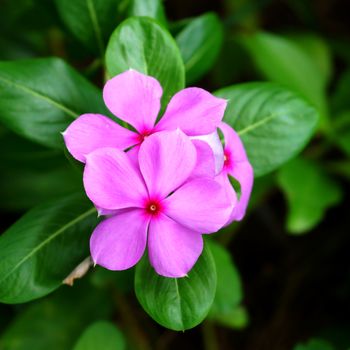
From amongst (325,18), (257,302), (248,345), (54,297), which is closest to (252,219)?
(257,302)

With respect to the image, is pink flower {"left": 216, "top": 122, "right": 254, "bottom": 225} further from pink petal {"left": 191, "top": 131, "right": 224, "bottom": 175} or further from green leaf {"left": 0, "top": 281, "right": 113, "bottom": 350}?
green leaf {"left": 0, "top": 281, "right": 113, "bottom": 350}

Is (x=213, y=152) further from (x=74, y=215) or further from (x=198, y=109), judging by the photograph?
(x=74, y=215)

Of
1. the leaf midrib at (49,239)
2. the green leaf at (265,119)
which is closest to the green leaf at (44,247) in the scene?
the leaf midrib at (49,239)

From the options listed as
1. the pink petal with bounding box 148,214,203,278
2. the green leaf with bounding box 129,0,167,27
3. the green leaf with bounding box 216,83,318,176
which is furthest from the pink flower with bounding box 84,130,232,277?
the green leaf with bounding box 129,0,167,27


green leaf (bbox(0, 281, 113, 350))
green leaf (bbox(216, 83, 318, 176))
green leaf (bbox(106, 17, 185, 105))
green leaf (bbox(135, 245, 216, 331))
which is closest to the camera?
green leaf (bbox(135, 245, 216, 331))

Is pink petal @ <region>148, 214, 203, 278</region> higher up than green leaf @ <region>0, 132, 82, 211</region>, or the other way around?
pink petal @ <region>148, 214, 203, 278</region>

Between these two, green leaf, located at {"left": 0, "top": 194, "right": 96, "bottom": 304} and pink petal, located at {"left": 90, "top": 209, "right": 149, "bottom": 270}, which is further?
green leaf, located at {"left": 0, "top": 194, "right": 96, "bottom": 304}
